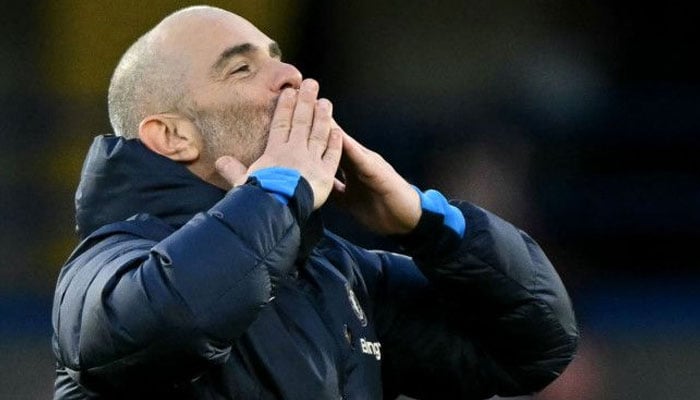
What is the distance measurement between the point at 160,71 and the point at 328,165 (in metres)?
0.46

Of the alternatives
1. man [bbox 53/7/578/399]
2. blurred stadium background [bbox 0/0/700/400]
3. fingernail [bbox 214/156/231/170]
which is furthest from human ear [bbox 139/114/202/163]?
blurred stadium background [bbox 0/0/700/400]

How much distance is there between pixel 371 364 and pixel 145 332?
0.60 m

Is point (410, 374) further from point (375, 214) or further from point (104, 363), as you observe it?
point (104, 363)

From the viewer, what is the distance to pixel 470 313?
2.85 metres

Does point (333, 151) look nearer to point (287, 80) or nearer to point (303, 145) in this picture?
point (303, 145)

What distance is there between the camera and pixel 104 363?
2.23 metres

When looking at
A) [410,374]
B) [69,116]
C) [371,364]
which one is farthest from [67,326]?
[69,116]

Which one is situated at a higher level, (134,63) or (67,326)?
(134,63)

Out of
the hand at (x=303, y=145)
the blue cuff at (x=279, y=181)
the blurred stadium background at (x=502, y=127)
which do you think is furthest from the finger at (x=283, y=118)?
the blurred stadium background at (x=502, y=127)

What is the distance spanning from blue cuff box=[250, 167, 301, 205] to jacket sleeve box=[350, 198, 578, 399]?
1.27ft

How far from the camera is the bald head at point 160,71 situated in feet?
9.14

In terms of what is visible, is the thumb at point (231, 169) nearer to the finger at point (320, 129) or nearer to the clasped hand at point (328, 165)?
the clasped hand at point (328, 165)

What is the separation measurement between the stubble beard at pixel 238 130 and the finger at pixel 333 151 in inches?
5.7

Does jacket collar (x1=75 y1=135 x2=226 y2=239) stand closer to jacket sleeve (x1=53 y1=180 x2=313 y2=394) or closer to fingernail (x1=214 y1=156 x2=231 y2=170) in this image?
fingernail (x1=214 y1=156 x2=231 y2=170)
